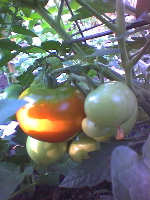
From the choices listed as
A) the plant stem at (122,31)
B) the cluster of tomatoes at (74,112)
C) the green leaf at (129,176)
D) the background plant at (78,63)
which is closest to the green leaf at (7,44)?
the background plant at (78,63)

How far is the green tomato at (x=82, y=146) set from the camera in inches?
20.1

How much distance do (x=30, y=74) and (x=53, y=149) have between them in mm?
165

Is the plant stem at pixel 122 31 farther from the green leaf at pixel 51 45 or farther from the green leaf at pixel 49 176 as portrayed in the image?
the green leaf at pixel 49 176

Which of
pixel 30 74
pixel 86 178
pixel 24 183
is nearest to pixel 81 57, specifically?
pixel 30 74

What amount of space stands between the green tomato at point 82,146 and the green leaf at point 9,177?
4.8 inches

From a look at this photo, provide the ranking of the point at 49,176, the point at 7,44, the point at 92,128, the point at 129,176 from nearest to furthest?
the point at 129,176
the point at 92,128
the point at 7,44
the point at 49,176

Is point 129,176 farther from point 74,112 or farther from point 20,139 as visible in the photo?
point 20,139

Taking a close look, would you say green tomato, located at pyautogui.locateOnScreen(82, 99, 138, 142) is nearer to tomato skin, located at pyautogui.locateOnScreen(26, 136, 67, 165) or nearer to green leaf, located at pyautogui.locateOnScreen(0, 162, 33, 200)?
tomato skin, located at pyautogui.locateOnScreen(26, 136, 67, 165)

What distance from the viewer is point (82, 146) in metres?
0.51

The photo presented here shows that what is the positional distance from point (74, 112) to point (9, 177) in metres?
0.24

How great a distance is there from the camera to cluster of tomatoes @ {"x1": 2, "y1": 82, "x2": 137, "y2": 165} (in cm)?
38

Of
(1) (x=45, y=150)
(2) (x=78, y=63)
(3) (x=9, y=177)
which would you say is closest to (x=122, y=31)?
(2) (x=78, y=63)

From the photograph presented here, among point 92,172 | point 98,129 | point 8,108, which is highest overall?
point 8,108

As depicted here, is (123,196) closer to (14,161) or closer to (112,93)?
(112,93)
